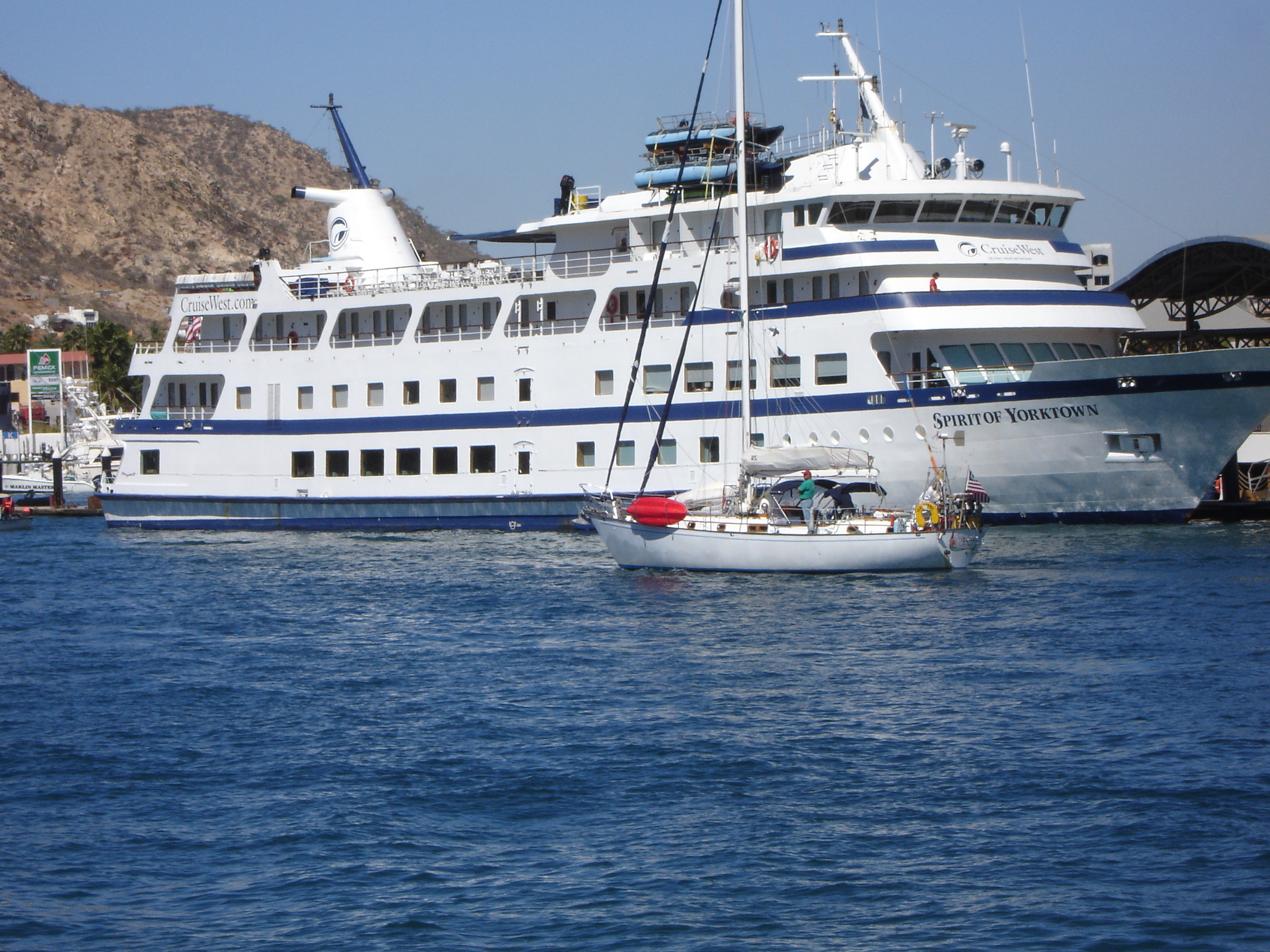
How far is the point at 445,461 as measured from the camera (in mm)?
41656

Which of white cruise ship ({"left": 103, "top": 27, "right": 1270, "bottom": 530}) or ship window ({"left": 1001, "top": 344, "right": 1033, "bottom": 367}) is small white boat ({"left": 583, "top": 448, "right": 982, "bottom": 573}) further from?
ship window ({"left": 1001, "top": 344, "right": 1033, "bottom": 367})

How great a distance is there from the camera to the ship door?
4019 cm

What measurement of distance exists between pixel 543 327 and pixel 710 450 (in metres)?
6.72

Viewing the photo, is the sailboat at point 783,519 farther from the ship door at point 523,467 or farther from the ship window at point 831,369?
the ship door at point 523,467

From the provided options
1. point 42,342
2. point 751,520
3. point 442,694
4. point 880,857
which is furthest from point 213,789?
point 42,342

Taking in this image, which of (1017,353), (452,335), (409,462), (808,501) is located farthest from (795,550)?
(452,335)

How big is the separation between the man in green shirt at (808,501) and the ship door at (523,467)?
1280 centimetres

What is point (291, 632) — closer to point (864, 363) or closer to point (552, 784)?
point (552, 784)

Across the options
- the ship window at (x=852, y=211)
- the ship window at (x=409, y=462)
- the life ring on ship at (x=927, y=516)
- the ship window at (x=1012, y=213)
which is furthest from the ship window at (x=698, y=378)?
the life ring on ship at (x=927, y=516)

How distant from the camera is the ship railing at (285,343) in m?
44.8

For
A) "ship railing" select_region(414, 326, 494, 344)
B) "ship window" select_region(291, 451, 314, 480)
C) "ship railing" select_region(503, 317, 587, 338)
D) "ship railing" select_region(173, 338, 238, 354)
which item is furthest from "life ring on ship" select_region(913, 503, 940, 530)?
"ship railing" select_region(173, 338, 238, 354)

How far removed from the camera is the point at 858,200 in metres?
36.3

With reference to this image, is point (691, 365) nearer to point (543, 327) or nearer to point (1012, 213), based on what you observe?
point (543, 327)

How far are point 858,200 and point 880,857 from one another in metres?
26.0
